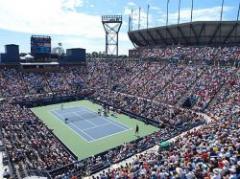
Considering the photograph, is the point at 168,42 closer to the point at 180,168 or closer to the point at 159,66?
the point at 159,66

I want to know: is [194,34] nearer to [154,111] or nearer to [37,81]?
[154,111]

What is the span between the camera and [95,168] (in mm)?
19766

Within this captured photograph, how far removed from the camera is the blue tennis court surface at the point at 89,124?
29547 millimetres

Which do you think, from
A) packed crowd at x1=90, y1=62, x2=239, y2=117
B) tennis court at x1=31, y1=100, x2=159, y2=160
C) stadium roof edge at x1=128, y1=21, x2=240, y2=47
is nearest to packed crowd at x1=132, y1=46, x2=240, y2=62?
packed crowd at x1=90, y1=62, x2=239, y2=117

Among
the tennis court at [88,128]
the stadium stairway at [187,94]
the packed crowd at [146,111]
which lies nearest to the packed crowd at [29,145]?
the packed crowd at [146,111]

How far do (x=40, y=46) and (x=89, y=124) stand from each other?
27620 millimetres

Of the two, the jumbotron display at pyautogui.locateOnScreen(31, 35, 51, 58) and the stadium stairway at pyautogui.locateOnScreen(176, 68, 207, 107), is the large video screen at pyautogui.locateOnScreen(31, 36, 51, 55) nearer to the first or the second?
the jumbotron display at pyautogui.locateOnScreen(31, 35, 51, 58)

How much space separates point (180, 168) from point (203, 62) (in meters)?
31.4

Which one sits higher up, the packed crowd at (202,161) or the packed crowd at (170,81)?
the packed crowd at (170,81)

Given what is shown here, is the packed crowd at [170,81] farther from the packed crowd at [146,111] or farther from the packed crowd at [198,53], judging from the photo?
the packed crowd at [198,53]

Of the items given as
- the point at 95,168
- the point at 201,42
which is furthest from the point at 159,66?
the point at 95,168

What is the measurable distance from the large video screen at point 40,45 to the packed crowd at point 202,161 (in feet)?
137

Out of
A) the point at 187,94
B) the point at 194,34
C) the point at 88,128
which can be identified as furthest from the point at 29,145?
the point at 194,34

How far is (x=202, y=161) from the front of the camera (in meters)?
13.8
